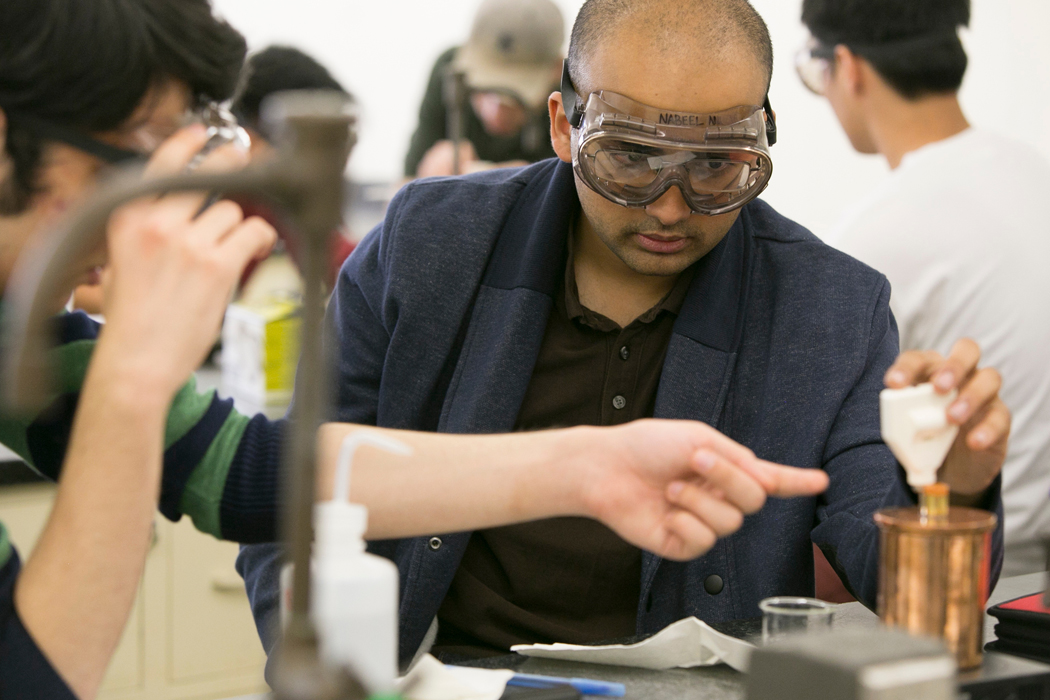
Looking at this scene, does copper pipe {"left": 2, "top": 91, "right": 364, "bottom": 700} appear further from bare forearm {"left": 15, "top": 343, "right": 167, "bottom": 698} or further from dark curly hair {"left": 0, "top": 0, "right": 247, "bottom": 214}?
dark curly hair {"left": 0, "top": 0, "right": 247, "bottom": 214}

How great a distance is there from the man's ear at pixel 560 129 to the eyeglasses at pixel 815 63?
98 cm

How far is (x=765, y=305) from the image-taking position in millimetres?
1619

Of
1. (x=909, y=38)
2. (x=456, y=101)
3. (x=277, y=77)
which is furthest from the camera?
(x=456, y=101)

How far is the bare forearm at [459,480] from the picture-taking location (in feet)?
3.67

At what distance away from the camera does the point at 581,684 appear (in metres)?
0.98

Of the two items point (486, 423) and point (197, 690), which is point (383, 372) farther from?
point (197, 690)

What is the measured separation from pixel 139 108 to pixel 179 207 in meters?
0.19

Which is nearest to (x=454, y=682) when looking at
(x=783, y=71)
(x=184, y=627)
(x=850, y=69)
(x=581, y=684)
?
(x=581, y=684)

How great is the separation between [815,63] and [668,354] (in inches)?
46.5

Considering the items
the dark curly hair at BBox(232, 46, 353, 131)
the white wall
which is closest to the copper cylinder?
the dark curly hair at BBox(232, 46, 353, 131)

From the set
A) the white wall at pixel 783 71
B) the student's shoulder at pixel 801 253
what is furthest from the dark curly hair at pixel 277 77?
the student's shoulder at pixel 801 253

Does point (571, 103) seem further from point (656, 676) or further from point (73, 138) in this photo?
point (656, 676)

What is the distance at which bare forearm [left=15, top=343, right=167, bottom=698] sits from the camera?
3.05ft

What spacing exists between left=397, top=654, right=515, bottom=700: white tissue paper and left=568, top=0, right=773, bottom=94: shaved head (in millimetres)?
846
